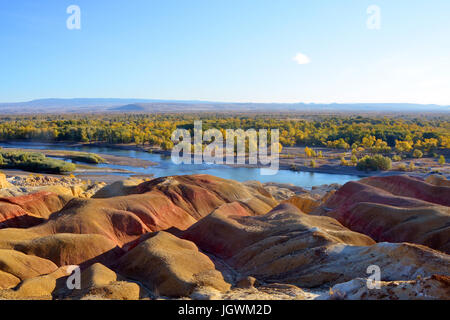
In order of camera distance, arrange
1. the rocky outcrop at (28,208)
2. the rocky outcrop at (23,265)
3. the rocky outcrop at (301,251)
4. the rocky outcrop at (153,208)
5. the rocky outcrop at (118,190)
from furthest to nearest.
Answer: the rocky outcrop at (118,190) → the rocky outcrop at (28,208) → the rocky outcrop at (153,208) → the rocky outcrop at (23,265) → the rocky outcrop at (301,251)

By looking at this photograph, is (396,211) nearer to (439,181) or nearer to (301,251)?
(301,251)

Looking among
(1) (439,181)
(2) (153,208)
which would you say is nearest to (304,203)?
(1) (439,181)

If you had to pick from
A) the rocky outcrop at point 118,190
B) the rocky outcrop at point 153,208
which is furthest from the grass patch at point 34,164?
the rocky outcrop at point 153,208

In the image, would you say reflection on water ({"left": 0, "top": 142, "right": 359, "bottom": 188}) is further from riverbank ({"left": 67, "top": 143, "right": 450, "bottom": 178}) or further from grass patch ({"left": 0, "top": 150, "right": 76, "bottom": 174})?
grass patch ({"left": 0, "top": 150, "right": 76, "bottom": 174})

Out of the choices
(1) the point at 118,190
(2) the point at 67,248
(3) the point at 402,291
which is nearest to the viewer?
(3) the point at 402,291

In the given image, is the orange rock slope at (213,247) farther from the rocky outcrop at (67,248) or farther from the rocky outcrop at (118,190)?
the rocky outcrop at (118,190)
